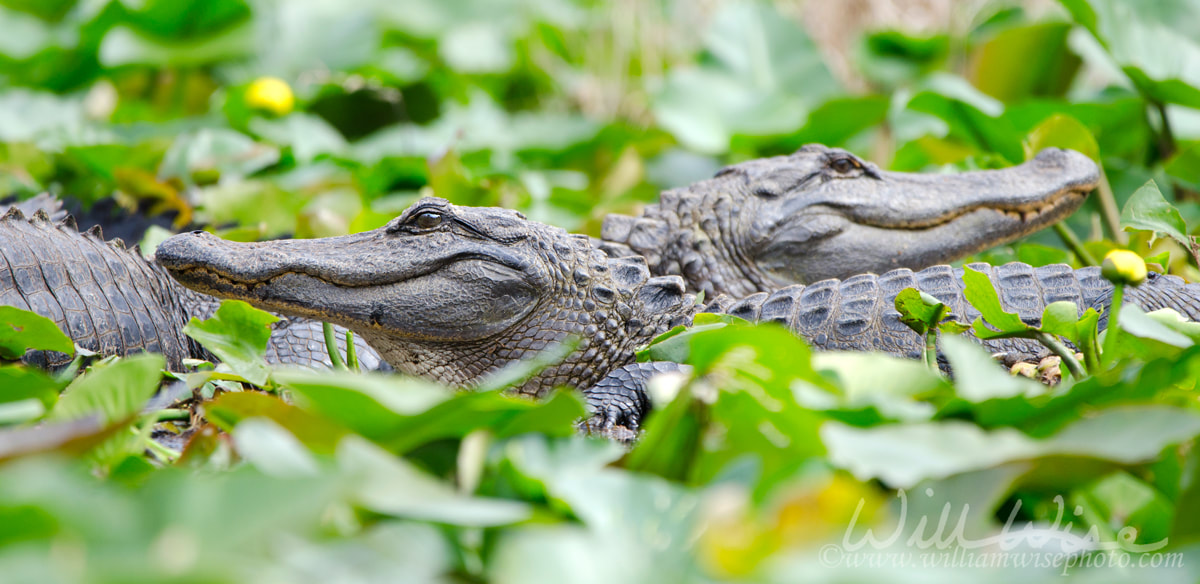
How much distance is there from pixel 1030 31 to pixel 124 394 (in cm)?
425

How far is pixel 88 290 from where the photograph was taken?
6.85ft

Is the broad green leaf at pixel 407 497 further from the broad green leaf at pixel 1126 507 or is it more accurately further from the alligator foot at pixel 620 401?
the alligator foot at pixel 620 401

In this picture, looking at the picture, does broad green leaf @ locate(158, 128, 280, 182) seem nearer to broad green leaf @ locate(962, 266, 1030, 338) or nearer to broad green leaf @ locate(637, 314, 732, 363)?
broad green leaf @ locate(637, 314, 732, 363)

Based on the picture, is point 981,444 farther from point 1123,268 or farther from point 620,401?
point 620,401

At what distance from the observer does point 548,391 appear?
206 centimetres

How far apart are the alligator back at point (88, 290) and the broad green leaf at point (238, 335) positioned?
69 centimetres

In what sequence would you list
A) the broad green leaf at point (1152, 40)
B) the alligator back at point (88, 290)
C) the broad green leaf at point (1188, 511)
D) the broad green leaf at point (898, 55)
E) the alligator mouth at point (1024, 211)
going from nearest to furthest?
the broad green leaf at point (1188, 511), the alligator back at point (88, 290), the alligator mouth at point (1024, 211), the broad green leaf at point (1152, 40), the broad green leaf at point (898, 55)

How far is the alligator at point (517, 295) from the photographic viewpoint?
1.82 metres

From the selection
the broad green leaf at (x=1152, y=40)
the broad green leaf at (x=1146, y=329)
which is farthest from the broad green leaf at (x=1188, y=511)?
the broad green leaf at (x=1152, y=40)

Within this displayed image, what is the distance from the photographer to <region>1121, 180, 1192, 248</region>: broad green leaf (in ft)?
5.03

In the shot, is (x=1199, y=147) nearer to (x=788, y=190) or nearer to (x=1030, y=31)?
(x=788, y=190)

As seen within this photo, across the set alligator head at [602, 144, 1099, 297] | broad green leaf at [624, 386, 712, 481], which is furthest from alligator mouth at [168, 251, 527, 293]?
broad green leaf at [624, 386, 712, 481]

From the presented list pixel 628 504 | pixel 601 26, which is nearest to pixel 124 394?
pixel 628 504

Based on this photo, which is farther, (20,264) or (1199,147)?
(1199,147)
